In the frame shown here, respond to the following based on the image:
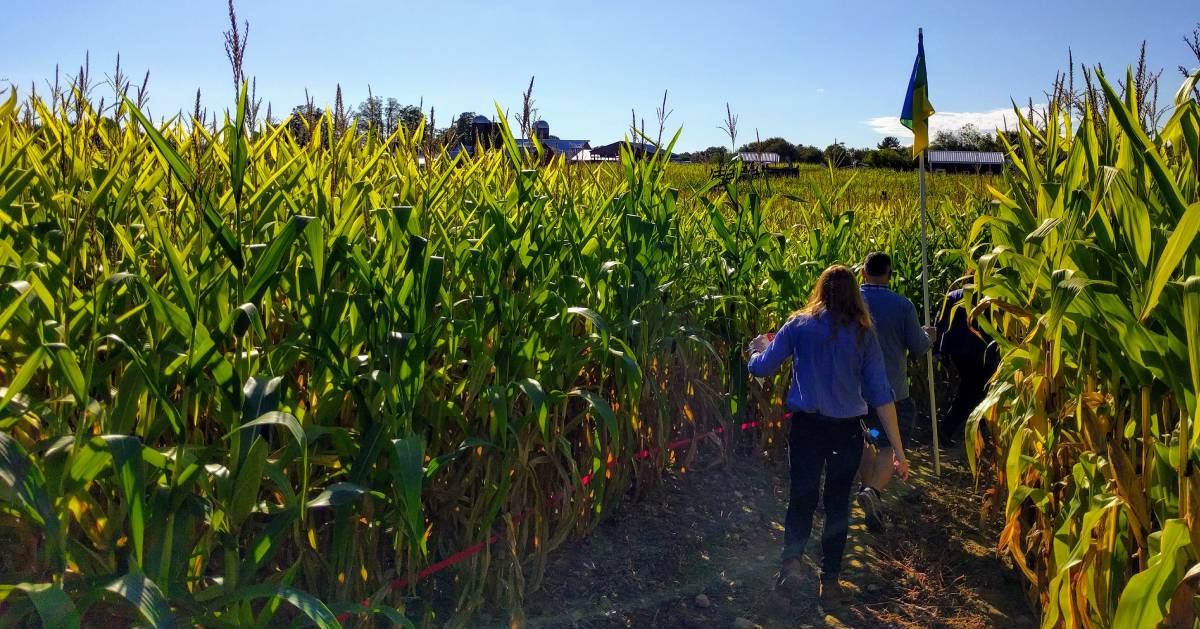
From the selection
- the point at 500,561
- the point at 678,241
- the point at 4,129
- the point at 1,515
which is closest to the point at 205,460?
the point at 1,515

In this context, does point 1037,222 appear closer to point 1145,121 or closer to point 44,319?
point 1145,121

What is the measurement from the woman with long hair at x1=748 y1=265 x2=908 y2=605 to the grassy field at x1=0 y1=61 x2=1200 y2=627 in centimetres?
52

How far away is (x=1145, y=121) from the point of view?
3.04 metres

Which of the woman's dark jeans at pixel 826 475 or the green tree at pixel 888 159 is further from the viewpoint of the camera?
the green tree at pixel 888 159

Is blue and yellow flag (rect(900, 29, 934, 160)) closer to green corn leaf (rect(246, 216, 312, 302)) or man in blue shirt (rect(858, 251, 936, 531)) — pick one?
man in blue shirt (rect(858, 251, 936, 531))

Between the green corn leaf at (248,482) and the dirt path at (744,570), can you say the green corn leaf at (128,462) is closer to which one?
the green corn leaf at (248,482)

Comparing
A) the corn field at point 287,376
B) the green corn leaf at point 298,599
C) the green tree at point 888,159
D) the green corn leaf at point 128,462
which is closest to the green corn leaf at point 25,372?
the corn field at point 287,376

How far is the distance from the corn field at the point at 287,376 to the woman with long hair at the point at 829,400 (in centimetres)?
66

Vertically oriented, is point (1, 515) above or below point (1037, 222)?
below

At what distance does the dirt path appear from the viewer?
3551 millimetres

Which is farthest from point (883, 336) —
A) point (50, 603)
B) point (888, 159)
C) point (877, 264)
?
point (888, 159)

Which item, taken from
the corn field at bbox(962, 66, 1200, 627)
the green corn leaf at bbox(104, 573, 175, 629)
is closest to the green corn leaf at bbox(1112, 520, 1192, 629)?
the corn field at bbox(962, 66, 1200, 627)

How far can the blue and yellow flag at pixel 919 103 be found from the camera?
5.36m

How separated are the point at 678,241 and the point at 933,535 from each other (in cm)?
202
